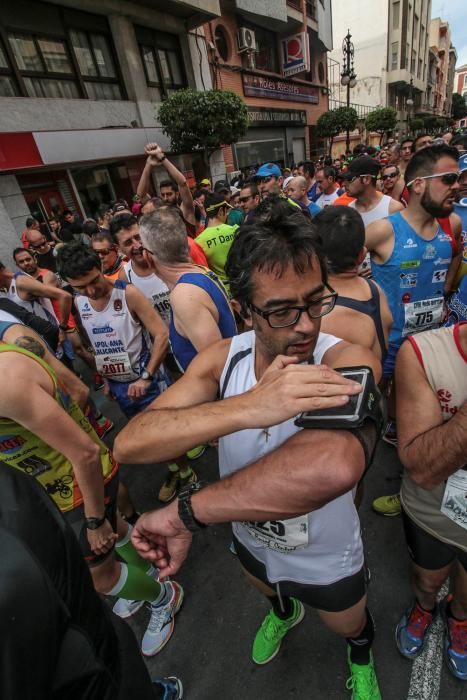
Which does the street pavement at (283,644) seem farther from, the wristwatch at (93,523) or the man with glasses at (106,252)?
the man with glasses at (106,252)

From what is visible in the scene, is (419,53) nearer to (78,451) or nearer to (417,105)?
(417,105)

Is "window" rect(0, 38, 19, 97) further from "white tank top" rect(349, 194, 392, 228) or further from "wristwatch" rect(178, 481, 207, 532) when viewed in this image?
"wristwatch" rect(178, 481, 207, 532)

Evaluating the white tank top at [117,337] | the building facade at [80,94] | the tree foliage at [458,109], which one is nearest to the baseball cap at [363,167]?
the white tank top at [117,337]

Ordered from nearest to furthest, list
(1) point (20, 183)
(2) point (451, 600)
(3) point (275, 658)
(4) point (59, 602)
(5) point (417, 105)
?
(4) point (59, 602)
(2) point (451, 600)
(3) point (275, 658)
(1) point (20, 183)
(5) point (417, 105)

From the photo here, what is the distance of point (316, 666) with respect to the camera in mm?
1878

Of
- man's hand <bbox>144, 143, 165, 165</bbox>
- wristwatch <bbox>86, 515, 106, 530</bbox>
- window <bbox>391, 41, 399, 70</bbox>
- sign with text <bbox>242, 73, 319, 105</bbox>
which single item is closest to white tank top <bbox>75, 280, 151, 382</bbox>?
wristwatch <bbox>86, 515, 106, 530</bbox>

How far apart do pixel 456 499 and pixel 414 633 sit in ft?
3.38

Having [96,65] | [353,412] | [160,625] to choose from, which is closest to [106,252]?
[160,625]

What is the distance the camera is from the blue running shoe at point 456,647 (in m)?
1.72

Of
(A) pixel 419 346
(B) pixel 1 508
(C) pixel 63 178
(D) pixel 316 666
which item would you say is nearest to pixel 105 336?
(B) pixel 1 508

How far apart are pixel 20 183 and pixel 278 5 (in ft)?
64.7

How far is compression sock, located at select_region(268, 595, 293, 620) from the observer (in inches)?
74.3

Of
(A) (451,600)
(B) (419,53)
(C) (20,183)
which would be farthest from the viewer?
Answer: (B) (419,53)

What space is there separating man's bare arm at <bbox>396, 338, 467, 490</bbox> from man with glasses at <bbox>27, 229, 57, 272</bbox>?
6.88 m
